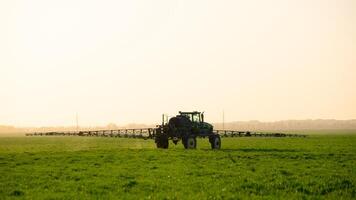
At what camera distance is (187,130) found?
43.9m

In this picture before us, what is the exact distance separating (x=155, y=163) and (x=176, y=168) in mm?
3336

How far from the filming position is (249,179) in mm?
20406

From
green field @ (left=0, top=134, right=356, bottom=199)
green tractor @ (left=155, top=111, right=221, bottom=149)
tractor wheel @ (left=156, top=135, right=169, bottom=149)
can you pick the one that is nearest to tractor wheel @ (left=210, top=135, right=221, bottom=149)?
green tractor @ (left=155, top=111, right=221, bottom=149)

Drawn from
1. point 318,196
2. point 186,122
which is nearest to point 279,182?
point 318,196

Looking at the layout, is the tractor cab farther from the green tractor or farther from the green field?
the green field

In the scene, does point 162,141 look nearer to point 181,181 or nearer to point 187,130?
point 187,130

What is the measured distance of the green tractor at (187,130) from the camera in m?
43.8

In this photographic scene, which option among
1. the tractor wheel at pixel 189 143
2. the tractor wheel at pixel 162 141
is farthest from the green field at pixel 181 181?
the tractor wheel at pixel 162 141

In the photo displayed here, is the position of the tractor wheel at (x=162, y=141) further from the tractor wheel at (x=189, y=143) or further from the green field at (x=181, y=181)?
the green field at (x=181, y=181)

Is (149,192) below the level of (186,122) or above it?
below

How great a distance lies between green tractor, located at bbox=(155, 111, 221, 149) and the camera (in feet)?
144

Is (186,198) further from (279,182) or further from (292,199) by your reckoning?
(279,182)

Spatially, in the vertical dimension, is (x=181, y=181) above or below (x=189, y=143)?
below

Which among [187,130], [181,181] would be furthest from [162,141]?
[181,181]
